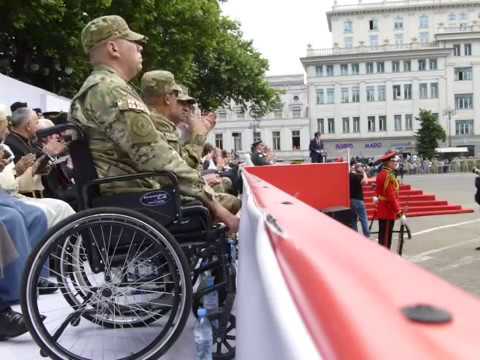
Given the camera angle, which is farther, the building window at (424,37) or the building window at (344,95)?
the building window at (424,37)

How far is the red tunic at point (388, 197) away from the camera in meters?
10.8

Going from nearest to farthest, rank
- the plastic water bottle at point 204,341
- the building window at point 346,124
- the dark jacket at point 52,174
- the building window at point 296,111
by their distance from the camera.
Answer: the plastic water bottle at point 204,341 → the dark jacket at point 52,174 → the building window at point 346,124 → the building window at point 296,111

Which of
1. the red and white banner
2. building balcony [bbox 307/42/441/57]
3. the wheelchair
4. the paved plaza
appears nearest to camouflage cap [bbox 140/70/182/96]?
the wheelchair

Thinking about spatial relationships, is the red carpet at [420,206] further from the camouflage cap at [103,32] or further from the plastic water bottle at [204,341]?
the plastic water bottle at [204,341]

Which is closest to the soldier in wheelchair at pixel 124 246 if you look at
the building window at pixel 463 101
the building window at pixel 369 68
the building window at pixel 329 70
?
the building window at pixel 329 70

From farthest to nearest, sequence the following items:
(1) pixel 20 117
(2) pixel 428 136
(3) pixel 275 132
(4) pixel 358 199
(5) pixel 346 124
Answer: (3) pixel 275 132
(5) pixel 346 124
(2) pixel 428 136
(4) pixel 358 199
(1) pixel 20 117

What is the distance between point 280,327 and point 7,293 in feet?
8.59

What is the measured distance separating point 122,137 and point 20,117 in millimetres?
2986

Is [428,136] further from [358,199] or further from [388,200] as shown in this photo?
[388,200]

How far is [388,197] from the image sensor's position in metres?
10.9

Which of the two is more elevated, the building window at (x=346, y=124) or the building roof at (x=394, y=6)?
the building roof at (x=394, y=6)

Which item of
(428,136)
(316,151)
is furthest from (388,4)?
(316,151)

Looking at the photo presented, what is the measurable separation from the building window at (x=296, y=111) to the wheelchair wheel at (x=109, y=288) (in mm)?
88561

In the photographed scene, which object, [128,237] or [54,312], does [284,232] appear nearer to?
[128,237]
